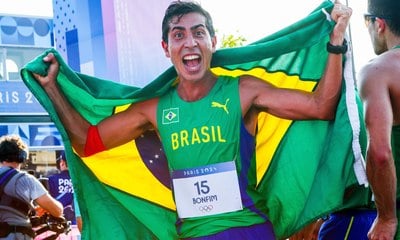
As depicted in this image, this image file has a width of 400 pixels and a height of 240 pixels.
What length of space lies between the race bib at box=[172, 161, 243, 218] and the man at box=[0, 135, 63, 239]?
253 cm

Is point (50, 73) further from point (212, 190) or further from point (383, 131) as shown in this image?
point (383, 131)

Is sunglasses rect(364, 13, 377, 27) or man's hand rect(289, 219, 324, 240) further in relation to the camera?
man's hand rect(289, 219, 324, 240)

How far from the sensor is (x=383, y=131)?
2.80m

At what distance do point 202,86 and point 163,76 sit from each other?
0.29m


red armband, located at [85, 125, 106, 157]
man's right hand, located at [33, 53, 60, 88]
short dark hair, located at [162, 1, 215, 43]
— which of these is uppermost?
short dark hair, located at [162, 1, 215, 43]

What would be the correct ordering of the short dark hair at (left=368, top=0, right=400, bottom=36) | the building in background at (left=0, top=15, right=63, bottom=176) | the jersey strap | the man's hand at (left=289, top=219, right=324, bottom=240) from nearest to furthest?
the short dark hair at (left=368, top=0, right=400, bottom=36) → the man's hand at (left=289, top=219, right=324, bottom=240) → the jersey strap → the building in background at (left=0, top=15, right=63, bottom=176)

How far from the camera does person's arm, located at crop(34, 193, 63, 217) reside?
218 inches

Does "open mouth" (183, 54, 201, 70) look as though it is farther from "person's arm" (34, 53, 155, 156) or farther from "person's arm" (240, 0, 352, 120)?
"person's arm" (34, 53, 155, 156)

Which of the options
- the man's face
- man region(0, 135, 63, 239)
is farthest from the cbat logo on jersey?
man region(0, 135, 63, 239)

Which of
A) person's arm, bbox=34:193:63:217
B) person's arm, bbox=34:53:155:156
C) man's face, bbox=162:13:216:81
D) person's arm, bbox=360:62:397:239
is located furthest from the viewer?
person's arm, bbox=34:193:63:217

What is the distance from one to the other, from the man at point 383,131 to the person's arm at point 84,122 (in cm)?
127

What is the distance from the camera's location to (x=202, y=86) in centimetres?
345

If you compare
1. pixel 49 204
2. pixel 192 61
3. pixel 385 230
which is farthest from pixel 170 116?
pixel 49 204

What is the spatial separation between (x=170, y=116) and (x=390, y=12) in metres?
1.20
